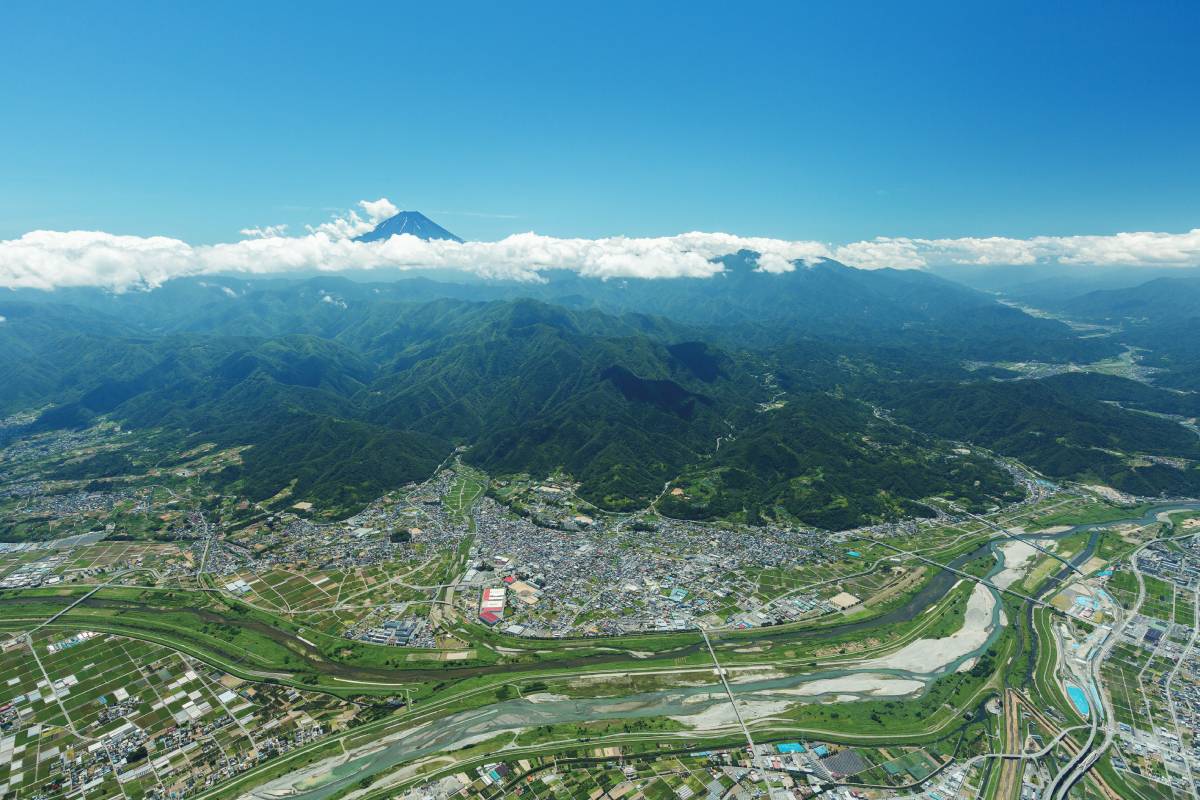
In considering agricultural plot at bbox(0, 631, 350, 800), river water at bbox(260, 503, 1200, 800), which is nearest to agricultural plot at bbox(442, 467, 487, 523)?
agricultural plot at bbox(0, 631, 350, 800)

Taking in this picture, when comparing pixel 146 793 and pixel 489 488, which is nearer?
pixel 146 793

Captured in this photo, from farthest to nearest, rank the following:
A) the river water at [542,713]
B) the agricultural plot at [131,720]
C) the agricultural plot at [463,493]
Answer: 1. the agricultural plot at [463,493]
2. the agricultural plot at [131,720]
3. the river water at [542,713]

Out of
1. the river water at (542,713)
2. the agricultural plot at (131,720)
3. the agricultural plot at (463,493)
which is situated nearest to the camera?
the river water at (542,713)

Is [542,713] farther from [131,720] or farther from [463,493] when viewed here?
[463,493]

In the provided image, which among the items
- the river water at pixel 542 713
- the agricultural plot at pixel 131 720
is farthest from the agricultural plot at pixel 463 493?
the river water at pixel 542 713

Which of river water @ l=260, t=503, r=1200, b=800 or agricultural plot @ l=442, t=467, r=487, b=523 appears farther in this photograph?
agricultural plot @ l=442, t=467, r=487, b=523

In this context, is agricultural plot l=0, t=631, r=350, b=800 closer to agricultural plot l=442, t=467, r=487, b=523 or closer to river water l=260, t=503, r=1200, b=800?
river water l=260, t=503, r=1200, b=800

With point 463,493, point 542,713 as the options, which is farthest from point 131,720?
point 463,493

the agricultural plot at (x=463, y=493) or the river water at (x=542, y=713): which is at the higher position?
the river water at (x=542, y=713)

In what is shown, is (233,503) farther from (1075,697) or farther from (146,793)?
(1075,697)

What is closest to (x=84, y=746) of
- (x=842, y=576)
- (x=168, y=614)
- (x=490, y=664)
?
(x=168, y=614)

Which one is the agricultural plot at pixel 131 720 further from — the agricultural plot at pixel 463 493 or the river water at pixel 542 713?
the agricultural plot at pixel 463 493
